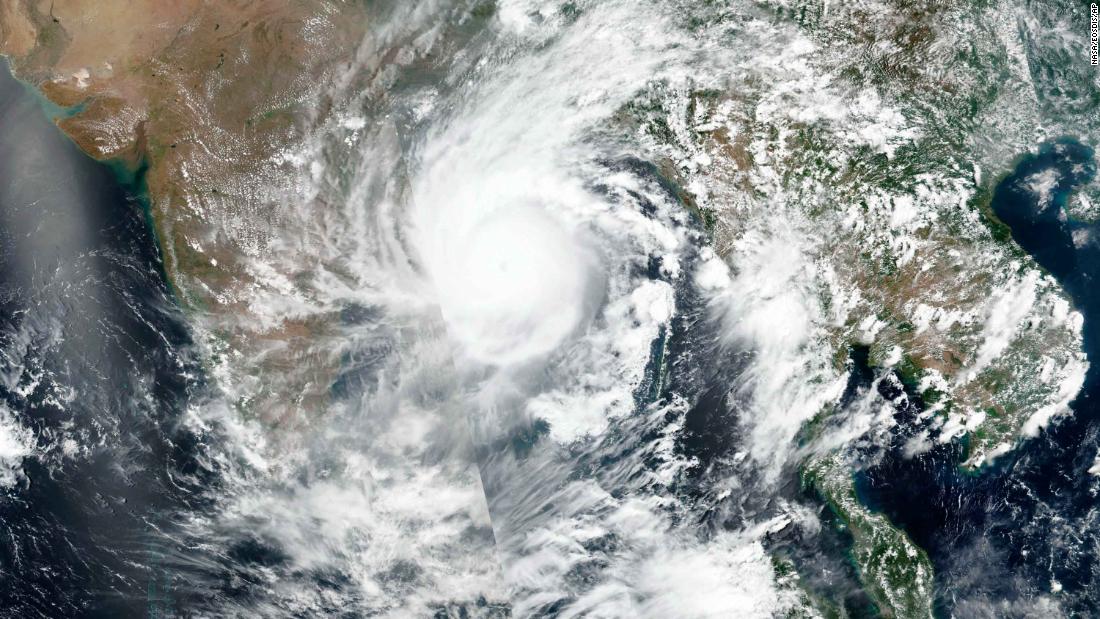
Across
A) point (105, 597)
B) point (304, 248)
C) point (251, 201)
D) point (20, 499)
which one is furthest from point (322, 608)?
point (251, 201)

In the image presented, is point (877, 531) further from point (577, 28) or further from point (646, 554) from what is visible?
point (577, 28)

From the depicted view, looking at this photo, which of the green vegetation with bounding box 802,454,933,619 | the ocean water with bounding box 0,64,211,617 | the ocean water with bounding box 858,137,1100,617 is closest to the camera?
the ocean water with bounding box 858,137,1100,617

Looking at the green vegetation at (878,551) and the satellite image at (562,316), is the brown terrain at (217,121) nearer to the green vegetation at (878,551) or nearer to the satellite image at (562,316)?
the satellite image at (562,316)

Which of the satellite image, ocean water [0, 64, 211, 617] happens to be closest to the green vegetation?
the satellite image

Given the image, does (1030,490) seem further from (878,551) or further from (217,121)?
(217,121)

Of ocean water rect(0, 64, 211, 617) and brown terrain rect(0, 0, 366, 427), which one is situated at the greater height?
brown terrain rect(0, 0, 366, 427)

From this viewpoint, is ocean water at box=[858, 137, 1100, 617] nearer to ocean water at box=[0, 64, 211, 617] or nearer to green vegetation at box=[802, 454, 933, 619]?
green vegetation at box=[802, 454, 933, 619]

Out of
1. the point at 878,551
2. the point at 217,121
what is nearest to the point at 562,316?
the point at 878,551
